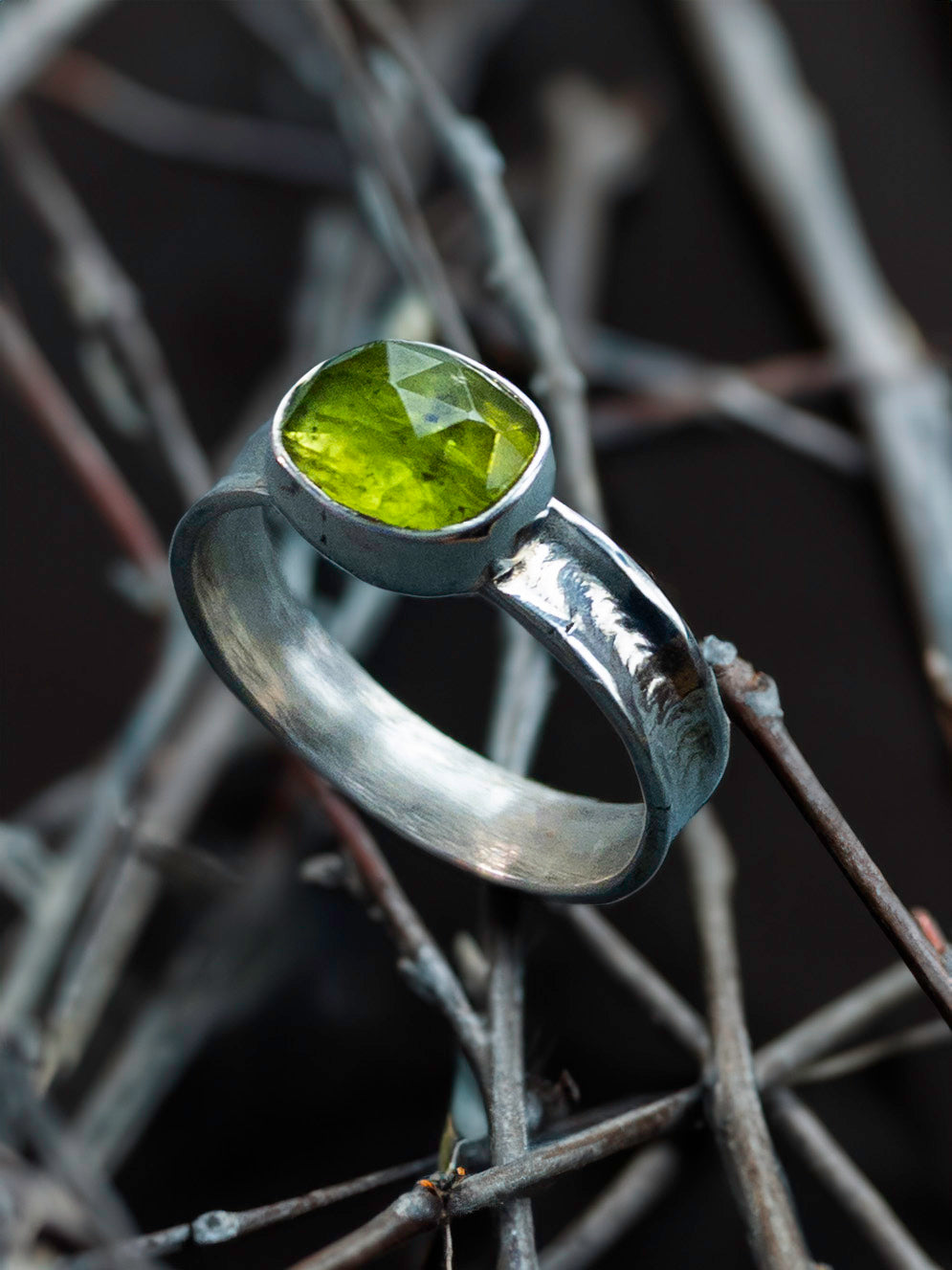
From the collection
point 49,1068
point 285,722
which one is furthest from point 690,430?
point 49,1068

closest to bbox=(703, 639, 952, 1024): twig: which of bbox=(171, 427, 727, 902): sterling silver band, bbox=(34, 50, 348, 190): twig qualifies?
bbox=(171, 427, 727, 902): sterling silver band

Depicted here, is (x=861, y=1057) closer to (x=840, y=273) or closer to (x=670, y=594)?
(x=670, y=594)

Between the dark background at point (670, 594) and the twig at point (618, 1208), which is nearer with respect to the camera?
the twig at point (618, 1208)

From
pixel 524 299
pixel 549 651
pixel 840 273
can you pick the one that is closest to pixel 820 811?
pixel 549 651

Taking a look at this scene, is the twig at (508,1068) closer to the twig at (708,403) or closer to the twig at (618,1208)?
the twig at (618,1208)

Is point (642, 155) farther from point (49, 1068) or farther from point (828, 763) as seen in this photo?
point (49, 1068)

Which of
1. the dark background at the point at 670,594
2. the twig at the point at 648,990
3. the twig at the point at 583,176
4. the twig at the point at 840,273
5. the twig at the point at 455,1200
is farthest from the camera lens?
the twig at the point at 583,176

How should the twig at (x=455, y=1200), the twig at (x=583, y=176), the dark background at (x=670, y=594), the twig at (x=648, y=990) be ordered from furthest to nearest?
the twig at (x=583, y=176)
the dark background at (x=670, y=594)
the twig at (x=648, y=990)
the twig at (x=455, y=1200)

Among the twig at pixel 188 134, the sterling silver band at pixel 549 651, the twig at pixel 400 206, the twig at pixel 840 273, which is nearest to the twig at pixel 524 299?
the twig at pixel 400 206
